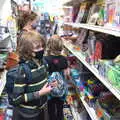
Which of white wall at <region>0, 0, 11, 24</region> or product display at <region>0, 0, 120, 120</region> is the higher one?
white wall at <region>0, 0, 11, 24</region>

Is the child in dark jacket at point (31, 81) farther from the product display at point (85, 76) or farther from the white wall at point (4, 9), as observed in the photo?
the white wall at point (4, 9)

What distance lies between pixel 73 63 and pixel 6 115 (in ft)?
4.69

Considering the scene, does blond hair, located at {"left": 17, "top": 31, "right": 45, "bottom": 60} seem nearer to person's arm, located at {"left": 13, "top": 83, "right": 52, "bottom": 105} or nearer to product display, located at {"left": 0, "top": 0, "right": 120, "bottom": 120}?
product display, located at {"left": 0, "top": 0, "right": 120, "bottom": 120}

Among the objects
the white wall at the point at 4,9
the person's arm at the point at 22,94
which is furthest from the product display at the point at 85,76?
the white wall at the point at 4,9

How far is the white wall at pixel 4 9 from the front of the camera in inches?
154

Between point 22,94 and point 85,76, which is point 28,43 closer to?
point 22,94

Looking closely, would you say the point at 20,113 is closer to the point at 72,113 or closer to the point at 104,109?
the point at 104,109

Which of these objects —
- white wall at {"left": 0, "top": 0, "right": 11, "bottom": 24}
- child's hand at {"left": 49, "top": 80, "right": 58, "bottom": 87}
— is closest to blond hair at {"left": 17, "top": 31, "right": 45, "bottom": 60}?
child's hand at {"left": 49, "top": 80, "right": 58, "bottom": 87}

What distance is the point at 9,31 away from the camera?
3.75m

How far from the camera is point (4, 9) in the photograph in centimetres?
395

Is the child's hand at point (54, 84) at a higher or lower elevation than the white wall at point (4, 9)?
lower

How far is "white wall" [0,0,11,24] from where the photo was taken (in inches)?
154

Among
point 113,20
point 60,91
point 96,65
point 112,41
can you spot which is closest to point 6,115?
point 60,91

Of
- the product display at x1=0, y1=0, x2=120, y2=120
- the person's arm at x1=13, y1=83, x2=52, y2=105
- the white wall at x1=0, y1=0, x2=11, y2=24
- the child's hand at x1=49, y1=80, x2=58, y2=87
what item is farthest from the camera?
the white wall at x1=0, y1=0, x2=11, y2=24
